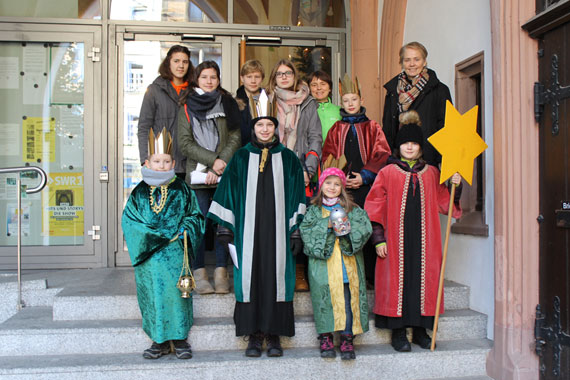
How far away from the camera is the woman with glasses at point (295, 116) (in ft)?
15.8

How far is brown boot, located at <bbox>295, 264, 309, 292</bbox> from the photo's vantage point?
15.4 ft

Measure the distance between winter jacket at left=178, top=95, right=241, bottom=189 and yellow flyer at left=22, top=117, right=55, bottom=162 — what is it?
245 centimetres

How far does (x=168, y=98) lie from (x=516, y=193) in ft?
10.4

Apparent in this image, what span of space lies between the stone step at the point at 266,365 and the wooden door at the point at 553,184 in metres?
0.57

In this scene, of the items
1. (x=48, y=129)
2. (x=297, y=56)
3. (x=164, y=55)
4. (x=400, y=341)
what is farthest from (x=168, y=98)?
(x=400, y=341)

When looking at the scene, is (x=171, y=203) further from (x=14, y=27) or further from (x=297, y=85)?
(x=14, y=27)

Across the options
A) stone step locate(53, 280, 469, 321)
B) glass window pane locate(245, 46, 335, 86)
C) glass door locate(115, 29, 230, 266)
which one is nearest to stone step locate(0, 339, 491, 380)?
stone step locate(53, 280, 469, 321)

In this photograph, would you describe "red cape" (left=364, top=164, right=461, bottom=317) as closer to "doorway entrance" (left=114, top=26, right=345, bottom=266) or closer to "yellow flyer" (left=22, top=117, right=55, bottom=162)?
"doorway entrance" (left=114, top=26, right=345, bottom=266)

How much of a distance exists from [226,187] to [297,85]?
52.9 inches

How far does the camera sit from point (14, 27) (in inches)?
252

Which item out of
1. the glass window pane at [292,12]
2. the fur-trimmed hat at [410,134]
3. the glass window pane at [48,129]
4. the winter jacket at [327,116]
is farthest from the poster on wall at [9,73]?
the fur-trimmed hat at [410,134]

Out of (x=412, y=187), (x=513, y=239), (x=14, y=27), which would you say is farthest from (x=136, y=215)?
(x=14, y=27)

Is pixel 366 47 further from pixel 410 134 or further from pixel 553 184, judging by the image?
pixel 553 184

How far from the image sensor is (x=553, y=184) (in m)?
3.92
